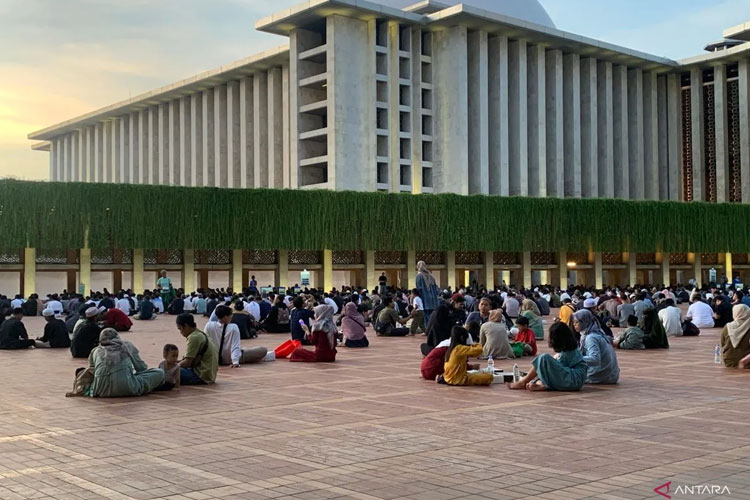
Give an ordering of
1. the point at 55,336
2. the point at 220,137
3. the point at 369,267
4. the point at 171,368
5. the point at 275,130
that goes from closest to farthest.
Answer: the point at 171,368 → the point at 55,336 → the point at 369,267 → the point at 275,130 → the point at 220,137

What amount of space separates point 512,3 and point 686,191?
635 inches

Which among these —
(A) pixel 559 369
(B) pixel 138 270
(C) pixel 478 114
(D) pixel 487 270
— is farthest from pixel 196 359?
(C) pixel 478 114

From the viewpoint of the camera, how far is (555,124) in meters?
50.7

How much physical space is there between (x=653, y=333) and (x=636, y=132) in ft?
140

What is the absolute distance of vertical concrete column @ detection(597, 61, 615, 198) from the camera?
53312mm

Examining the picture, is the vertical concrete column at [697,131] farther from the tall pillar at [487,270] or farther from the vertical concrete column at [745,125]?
the tall pillar at [487,270]

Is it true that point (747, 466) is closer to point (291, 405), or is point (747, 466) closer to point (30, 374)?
point (291, 405)

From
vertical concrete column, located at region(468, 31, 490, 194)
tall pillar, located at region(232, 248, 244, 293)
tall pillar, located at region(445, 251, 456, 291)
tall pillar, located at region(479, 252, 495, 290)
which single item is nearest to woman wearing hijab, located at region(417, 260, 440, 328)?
tall pillar, located at region(232, 248, 244, 293)

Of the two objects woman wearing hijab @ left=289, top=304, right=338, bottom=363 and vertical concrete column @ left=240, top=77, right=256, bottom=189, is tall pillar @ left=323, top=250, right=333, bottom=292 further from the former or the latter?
woman wearing hijab @ left=289, top=304, right=338, bottom=363

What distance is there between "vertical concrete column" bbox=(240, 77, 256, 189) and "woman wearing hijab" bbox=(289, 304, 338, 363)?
1663 inches

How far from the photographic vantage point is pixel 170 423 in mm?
7863

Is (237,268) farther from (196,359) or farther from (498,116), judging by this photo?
(196,359)

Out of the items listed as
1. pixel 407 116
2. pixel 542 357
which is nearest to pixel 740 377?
pixel 542 357

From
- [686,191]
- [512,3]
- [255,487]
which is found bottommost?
[255,487]
